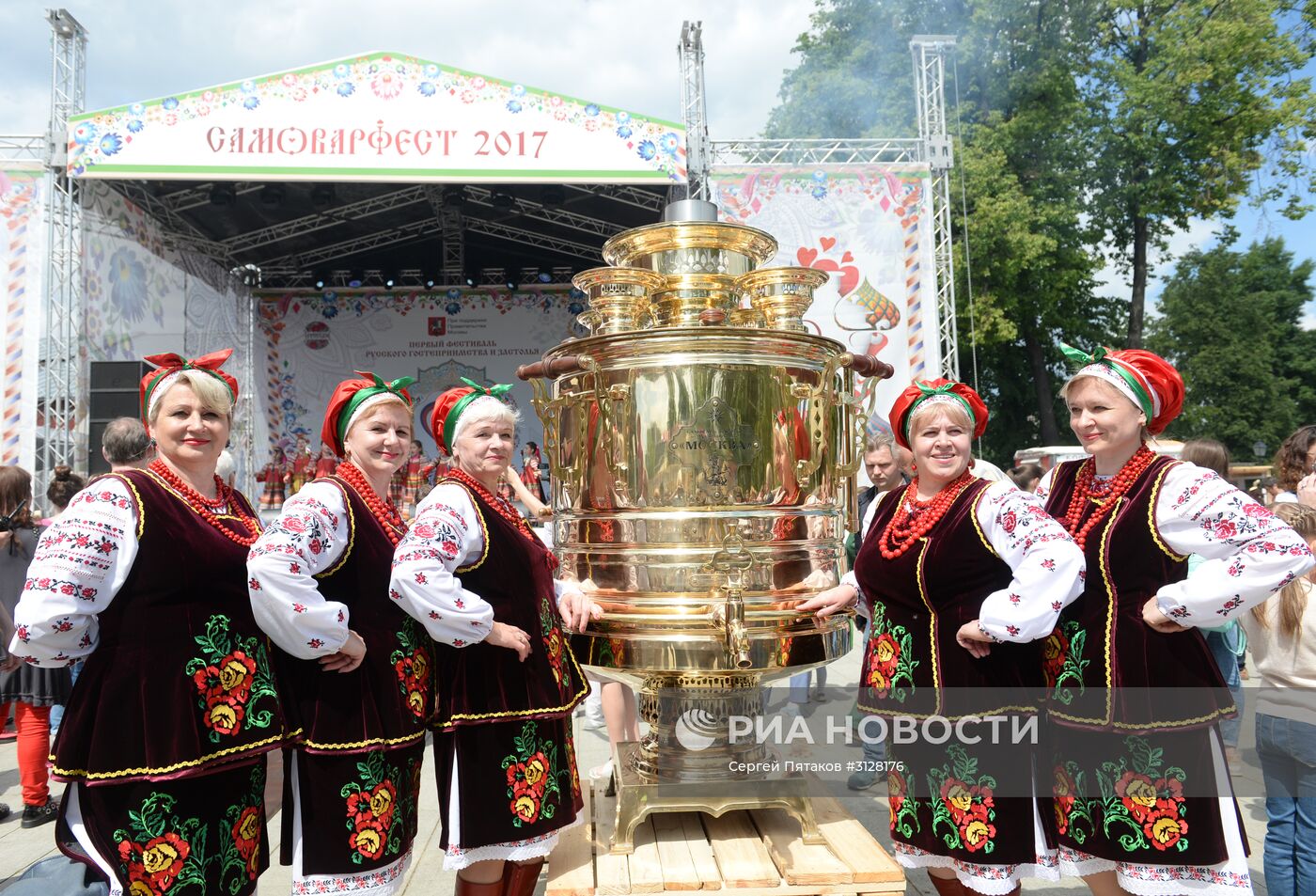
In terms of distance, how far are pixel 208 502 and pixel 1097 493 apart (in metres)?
2.38

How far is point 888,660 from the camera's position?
2434 millimetres

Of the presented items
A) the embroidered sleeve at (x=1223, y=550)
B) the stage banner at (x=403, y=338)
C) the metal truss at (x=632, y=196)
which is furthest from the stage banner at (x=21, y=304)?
the embroidered sleeve at (x=1223, y=550)

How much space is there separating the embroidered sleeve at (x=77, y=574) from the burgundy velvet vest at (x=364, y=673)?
457 millimetres

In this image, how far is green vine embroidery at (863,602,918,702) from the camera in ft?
7.79

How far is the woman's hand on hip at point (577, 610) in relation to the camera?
8.06 feet

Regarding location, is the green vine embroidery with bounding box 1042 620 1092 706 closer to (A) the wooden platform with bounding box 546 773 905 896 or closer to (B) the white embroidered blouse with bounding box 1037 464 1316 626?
(B) the white embroidered blouse with bounding box 1037 464 1316 626

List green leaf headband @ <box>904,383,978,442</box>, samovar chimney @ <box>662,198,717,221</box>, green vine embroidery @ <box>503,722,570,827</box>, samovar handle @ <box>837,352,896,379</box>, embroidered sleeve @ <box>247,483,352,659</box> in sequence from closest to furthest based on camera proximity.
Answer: embroidered sleeve @ <box>247,483,352,659</box> → green vine embroidery @ <box>503,722,570,827</box> → green leaf headband @ <box>904,383,978,442</box> → samovar handle @ <box>837,352,896,379</box> → samovar chimney @ <box>662,198,717,221</box>

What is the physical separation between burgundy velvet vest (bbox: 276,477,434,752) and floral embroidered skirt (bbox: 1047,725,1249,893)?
1.82 m

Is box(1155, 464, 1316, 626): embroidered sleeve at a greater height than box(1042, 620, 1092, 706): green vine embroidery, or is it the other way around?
box(1155, 464, 1316, 626): embroidered sleeve

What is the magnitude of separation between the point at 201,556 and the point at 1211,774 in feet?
8.44

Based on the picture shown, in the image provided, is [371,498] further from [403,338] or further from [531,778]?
[403,338]

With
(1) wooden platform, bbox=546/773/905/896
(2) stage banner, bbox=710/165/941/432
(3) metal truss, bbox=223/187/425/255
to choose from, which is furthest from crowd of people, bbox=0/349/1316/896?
(3) metal truss, bbox=223/187/425/255

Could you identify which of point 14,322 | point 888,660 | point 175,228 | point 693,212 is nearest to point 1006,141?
point 175,228

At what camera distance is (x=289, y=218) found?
1290cm
